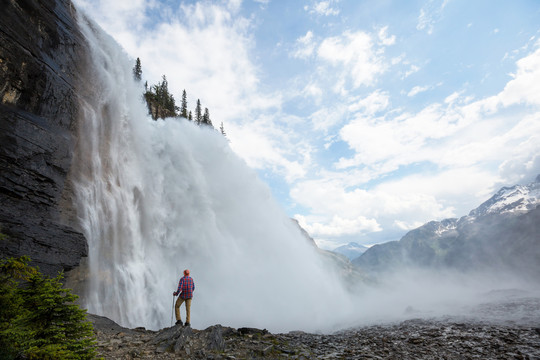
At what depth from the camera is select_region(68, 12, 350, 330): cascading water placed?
18.1 m

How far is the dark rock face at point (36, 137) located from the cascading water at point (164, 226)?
1941 mm

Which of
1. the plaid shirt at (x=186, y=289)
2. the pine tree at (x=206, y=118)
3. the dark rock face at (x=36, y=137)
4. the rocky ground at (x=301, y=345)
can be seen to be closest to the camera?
the rocky ground at (x=301, y=345)

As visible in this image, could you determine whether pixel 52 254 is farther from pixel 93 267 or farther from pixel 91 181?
pixel 91 181

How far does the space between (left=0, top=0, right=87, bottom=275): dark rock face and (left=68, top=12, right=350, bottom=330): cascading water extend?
1941 millimetres

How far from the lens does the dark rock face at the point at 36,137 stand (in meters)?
11.9

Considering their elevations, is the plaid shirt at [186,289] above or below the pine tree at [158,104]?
below

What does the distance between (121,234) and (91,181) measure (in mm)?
4948

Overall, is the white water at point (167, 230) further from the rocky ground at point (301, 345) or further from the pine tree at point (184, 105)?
the pine tree at point (184, 105)

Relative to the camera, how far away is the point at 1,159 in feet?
38.3

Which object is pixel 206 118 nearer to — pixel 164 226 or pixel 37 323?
pixel 164 226

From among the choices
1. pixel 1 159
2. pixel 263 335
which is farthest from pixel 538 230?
pixel 1 159

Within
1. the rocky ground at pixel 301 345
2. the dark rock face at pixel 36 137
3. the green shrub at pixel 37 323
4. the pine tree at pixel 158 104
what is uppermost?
the pine tree at pixel 158 104

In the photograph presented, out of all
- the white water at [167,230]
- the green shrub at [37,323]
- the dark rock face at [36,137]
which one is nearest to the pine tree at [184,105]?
the white water at [167,230]

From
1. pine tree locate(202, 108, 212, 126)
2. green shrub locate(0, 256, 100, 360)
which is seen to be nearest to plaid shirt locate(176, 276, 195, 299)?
green shrub locate(0, 256, 100, 360)
